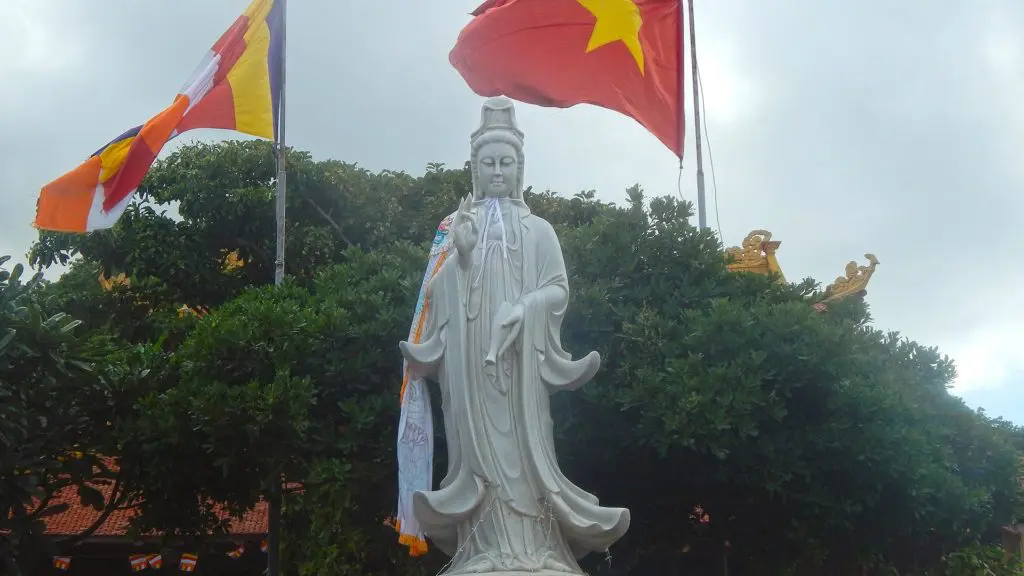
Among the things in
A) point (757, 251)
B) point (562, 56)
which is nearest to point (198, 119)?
point (562, 56)

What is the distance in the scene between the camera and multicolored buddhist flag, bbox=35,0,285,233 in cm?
1188

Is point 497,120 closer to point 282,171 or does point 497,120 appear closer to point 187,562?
point 282,171

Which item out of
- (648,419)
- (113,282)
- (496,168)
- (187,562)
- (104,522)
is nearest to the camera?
(496,168)

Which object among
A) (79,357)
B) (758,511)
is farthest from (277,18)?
(758,511)

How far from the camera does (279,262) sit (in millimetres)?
12977

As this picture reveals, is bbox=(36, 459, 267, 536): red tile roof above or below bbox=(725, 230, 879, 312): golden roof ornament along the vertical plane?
below

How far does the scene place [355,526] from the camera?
1065 centimetres

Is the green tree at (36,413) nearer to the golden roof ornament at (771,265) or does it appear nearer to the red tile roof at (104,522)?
the red tile roof at (104,522)

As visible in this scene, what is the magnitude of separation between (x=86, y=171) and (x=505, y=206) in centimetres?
623

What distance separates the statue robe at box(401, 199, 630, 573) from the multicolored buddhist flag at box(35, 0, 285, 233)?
5.60 m

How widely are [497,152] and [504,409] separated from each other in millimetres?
1861

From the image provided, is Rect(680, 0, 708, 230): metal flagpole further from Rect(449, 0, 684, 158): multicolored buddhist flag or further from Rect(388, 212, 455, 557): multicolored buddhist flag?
Rect(388, 212, 455, 557): multicolored buddhist flag

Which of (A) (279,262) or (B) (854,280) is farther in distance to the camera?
(B) (854,280)

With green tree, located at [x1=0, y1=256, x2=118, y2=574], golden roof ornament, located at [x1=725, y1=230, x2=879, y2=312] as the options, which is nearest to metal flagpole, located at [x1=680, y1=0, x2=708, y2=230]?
golden roof ornament, located at [x1=725, y1=230, x2=879, y2=312]
